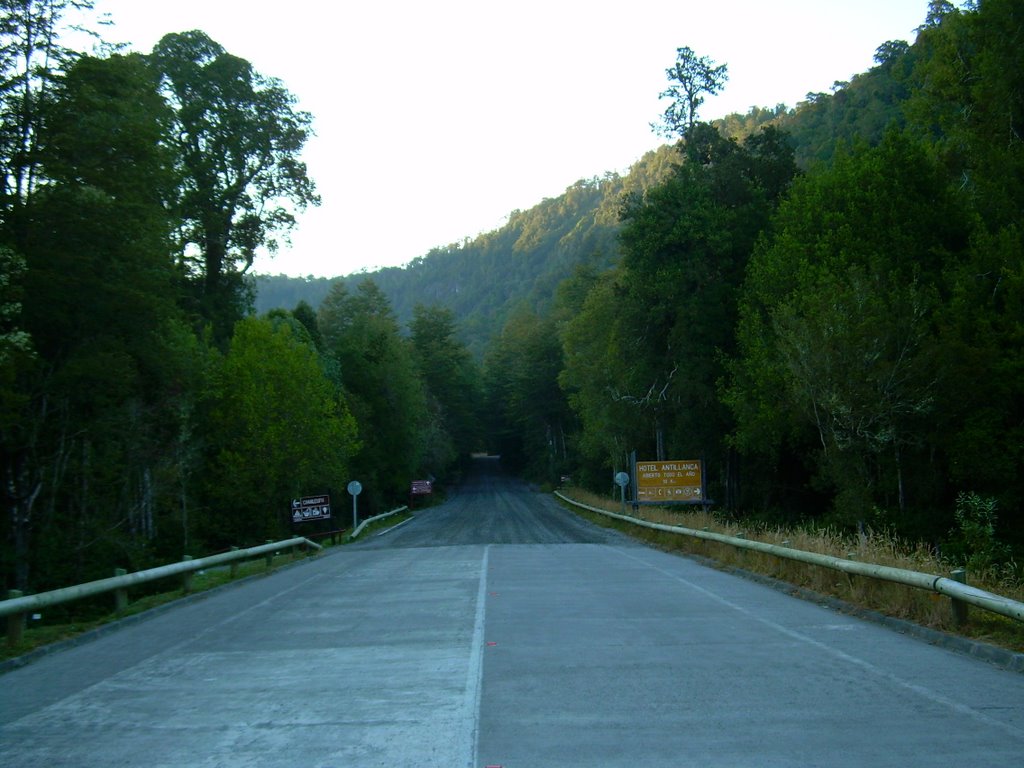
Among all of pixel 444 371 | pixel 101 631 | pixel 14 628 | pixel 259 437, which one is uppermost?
pixel 444 371

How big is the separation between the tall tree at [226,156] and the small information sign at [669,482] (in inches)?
914

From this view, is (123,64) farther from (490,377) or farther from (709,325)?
(490,377)

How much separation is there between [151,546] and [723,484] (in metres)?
33.0

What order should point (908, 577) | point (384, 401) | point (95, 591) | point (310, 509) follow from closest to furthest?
point (908, 577) < point (95, 591) < point (310, 509) < point (384, 401)

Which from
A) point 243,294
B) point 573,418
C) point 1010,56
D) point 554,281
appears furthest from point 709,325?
point 554,281

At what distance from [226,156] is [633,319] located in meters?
21.9

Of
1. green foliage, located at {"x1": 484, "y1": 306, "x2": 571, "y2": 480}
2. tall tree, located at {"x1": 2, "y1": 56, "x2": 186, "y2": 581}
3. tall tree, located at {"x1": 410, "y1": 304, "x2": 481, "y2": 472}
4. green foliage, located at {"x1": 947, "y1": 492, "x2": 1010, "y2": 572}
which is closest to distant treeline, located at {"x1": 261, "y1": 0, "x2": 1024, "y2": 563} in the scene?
green foliage, located at {"x1": 947, "y1": 492, "x2": 1010, "y2": 572}

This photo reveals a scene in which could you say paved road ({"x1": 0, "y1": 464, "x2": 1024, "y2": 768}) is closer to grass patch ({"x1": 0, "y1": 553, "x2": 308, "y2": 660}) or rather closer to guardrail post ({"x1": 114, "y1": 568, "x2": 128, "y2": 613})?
grass patch ({"x1": 0, "y1": 553, "x2": 308, "y2": 660})

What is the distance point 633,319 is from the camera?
48.8 metres

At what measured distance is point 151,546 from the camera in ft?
94.4

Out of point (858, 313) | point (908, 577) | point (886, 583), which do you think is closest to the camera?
point (908, 577)

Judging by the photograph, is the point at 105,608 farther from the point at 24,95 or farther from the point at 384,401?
the point at 384,401

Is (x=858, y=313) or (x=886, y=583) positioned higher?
(x=858, y=313)

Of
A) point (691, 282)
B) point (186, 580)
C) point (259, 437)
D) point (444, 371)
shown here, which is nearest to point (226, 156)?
point (259, 437)
